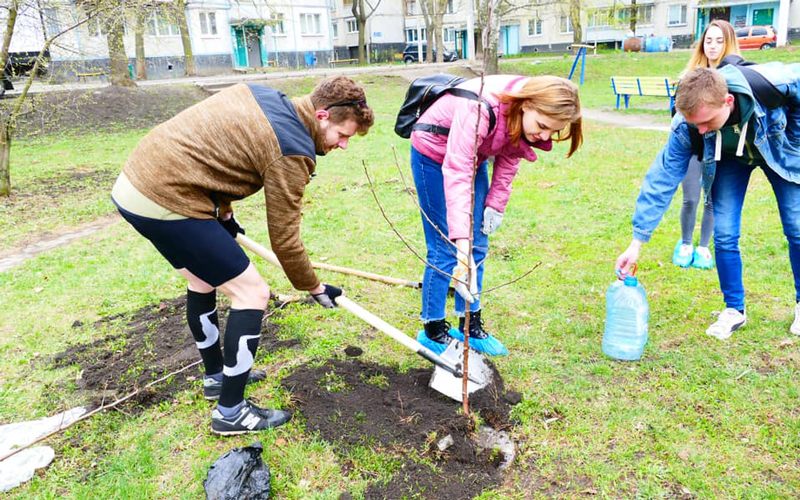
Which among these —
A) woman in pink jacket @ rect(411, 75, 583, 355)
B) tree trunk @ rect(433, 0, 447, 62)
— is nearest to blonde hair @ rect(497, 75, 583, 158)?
woman in pink jacket @ rect(411, 75, 583, 355)

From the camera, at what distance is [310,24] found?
36.7 metres

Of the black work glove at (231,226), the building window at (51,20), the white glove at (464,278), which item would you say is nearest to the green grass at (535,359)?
the white glove at (464,278)

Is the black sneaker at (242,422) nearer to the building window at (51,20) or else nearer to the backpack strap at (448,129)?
the backpack strap at (448,129)

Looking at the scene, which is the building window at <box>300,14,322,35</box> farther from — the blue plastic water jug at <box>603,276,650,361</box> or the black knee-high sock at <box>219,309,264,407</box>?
the black knee-high sock at <box>219,309,264,407</box>

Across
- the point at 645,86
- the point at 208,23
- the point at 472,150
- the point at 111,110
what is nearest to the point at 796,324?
the point at 472,150

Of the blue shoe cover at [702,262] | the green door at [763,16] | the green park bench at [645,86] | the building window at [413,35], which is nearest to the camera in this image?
the blue shoe cover at [702,262]

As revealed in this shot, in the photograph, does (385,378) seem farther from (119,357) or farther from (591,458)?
(119,357)

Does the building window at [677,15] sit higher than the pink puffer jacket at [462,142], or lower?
higher

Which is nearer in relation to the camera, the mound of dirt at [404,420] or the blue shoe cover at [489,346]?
the mound of dirt at [404,420]

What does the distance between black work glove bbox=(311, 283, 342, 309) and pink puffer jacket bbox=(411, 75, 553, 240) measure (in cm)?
65

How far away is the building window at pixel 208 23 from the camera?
31.5 meters

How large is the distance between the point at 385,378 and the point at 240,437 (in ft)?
2.81

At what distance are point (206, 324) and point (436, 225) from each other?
1333 millimetres

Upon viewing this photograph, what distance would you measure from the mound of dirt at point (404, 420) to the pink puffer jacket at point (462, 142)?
35.7 inches
